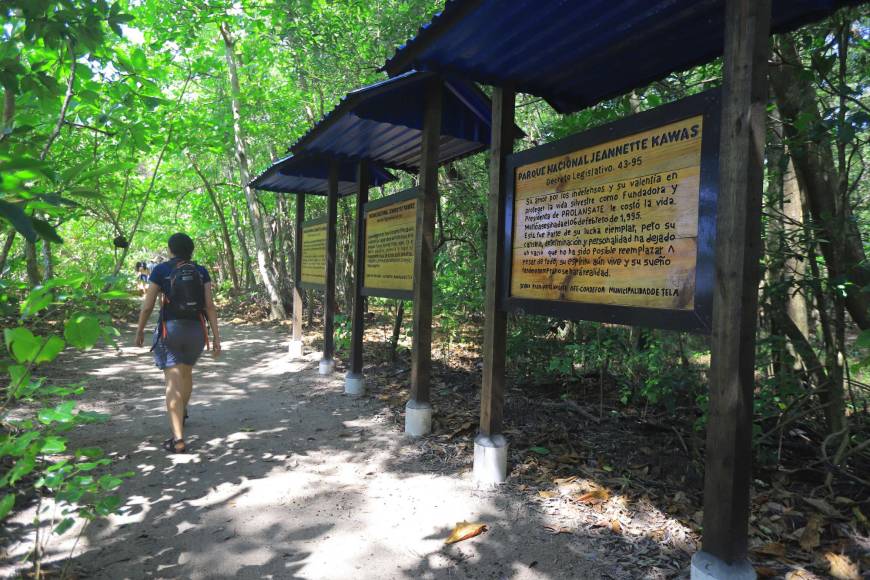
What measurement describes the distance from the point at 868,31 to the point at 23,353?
6926 millimetres

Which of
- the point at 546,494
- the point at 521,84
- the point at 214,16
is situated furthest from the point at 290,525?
the point at 214,16

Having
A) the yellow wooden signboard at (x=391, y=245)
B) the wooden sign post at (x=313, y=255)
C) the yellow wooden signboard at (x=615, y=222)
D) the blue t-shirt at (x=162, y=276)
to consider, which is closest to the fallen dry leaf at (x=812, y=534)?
the yellow wooden signboard at (x=615, y=222)

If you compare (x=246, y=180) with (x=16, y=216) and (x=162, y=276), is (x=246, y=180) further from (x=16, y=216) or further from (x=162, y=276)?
(x=16, y=216)

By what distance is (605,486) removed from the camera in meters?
3.75

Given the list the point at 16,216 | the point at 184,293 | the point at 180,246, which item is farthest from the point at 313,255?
the point at 16,216

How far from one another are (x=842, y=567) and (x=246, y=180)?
46.4 ft

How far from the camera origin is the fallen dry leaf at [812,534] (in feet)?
9.50

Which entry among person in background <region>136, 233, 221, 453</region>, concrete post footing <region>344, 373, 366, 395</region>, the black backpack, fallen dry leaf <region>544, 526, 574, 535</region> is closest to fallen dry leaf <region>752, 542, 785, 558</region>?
fallen dry leaf <region>544, 526, 574, 535</region>

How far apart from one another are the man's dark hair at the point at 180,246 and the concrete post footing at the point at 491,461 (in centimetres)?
321

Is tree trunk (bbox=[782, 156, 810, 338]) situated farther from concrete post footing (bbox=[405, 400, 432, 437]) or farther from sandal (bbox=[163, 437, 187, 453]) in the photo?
sandal (bbox=[163, 437, 187, 453])

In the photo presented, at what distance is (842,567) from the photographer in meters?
2.63

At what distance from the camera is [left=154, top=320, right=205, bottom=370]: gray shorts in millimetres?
4535

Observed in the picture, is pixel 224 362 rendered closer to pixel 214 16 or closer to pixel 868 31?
pixel 214 16

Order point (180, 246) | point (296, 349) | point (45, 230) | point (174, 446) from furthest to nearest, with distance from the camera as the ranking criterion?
1. point (296, 349)
2. point (180, 246)
3. point (174, 446)
4. point (45, 230)
